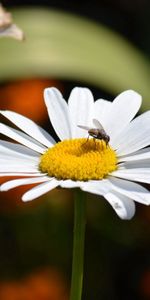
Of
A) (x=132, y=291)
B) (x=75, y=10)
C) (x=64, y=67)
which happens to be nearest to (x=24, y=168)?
(x=64, y=67)

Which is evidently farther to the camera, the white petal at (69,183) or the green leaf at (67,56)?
the green leaf at (67,56)

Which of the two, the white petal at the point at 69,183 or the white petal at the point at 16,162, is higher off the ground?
the white petal at the point at 16,162

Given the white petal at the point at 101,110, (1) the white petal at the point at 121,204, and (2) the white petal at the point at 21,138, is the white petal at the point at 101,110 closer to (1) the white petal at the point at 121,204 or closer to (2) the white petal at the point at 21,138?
(2) the white petal at the point at 21,138

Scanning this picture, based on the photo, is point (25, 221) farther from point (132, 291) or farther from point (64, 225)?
point (132, 291)

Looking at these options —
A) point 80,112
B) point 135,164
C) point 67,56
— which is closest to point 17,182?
point 135,164

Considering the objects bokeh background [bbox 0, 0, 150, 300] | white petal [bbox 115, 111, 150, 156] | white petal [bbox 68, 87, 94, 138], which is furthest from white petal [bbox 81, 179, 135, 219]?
bokeh background [bbox 0, 0, 150, 300]

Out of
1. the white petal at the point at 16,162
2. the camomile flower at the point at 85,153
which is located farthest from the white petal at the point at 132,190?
the white petal at the point at 16,162

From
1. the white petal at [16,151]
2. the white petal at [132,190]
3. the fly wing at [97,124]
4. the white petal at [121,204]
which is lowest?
the white petal at [121,204]
